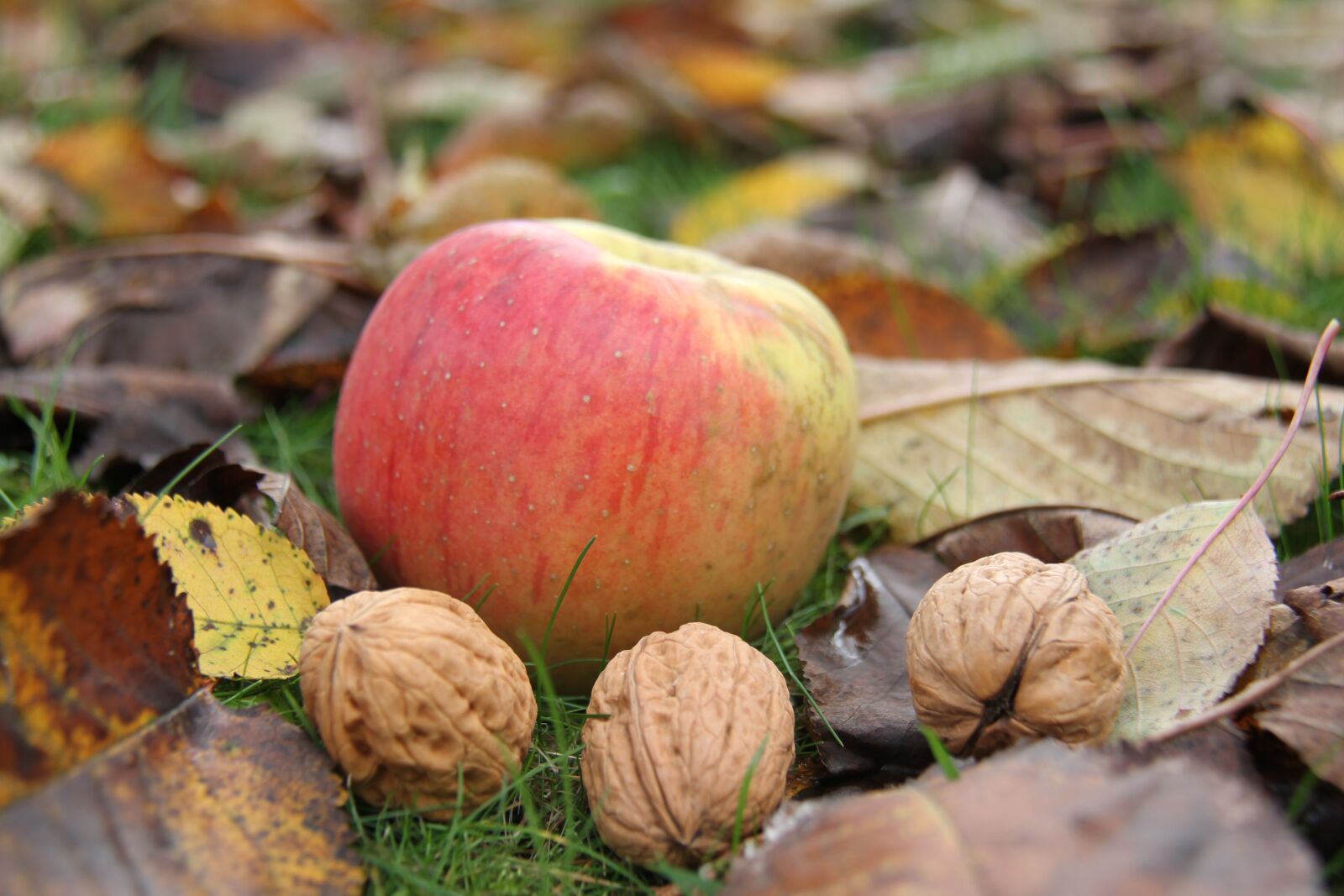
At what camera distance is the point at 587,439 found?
1.40m

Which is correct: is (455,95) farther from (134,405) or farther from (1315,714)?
(1315,714)

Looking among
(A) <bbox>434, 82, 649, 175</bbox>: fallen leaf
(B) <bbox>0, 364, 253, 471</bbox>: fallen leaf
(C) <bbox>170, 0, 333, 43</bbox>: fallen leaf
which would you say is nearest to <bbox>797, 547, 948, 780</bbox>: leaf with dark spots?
(B) <bbox>0, 364, 253, 471</bbox>: fallen leaf

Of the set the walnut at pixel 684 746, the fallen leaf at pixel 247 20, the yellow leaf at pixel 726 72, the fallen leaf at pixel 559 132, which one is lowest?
the walnut at pixel 684 746

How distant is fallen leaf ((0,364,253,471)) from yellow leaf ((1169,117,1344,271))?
8.31 feet

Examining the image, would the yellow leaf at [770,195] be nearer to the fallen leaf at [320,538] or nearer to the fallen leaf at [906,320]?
the fallen leaf at [906,320]

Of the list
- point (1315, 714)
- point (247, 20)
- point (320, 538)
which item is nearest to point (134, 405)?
point (320, 538)

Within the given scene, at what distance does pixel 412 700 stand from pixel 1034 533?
Answer: 96 cm

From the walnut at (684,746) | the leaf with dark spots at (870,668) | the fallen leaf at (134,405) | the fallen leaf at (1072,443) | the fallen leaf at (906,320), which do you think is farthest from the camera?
the fallen leaf at (906,320)

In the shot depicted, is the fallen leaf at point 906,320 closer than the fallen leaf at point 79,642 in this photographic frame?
No

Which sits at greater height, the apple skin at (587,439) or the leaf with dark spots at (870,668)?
the apple skin at (587,439)

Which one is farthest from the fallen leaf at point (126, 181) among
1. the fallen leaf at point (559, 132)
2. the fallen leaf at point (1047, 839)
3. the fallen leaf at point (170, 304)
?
the fallen leaf at point (1047, 839)

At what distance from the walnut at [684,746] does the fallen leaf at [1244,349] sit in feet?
4.09

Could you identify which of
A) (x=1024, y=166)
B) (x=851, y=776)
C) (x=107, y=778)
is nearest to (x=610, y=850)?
(x=851, y=776)

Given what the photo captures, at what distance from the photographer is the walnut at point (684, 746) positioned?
117 centimetres
